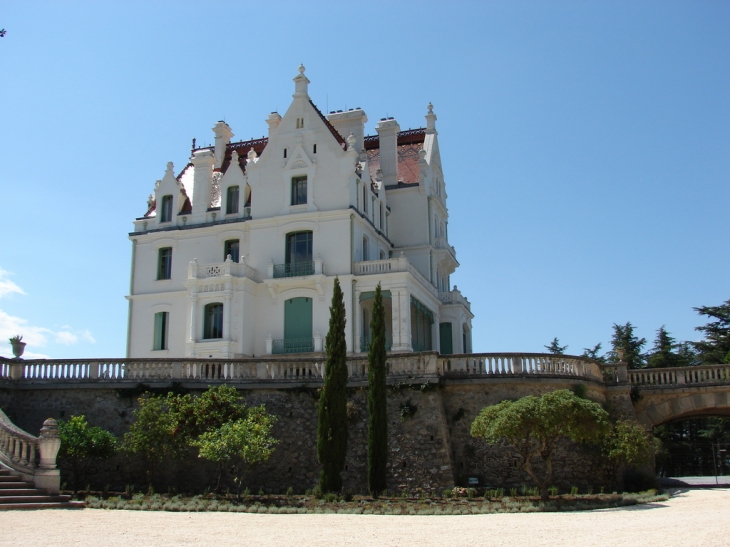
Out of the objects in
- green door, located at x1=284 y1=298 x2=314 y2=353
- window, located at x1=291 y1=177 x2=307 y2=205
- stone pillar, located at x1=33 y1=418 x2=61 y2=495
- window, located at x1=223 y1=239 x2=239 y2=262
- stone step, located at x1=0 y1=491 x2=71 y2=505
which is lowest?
stone step, located at x1=0 y1=491 x2=71 y2=505

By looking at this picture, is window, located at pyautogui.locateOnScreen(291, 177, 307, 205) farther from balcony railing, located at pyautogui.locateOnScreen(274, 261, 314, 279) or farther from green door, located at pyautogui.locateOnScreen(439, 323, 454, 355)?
green door, located at pyautogui.locateOnScreen(439, 323, 454, 355)

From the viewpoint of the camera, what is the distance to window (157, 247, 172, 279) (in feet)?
141

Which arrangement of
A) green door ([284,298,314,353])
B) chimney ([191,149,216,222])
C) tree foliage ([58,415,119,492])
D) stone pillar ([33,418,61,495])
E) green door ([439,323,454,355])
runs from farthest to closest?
green door ([439,323,454,355]) → chimney ([191,149,216,222]) → green door ([284,298,314,353]) → tree foliage ([58,415,119,492]) → stone pillar ([33,418,61,495])

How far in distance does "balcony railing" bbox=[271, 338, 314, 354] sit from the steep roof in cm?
1255

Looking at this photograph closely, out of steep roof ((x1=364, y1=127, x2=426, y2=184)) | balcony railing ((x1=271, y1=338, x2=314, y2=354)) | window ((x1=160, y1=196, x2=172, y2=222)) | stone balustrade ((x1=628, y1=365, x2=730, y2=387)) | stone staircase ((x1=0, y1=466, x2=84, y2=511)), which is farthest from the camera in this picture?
steep roof ((x1=364, y1=127, x2=426, y2=184))

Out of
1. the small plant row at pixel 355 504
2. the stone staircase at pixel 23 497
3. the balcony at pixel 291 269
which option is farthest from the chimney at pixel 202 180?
the stone staircase at pixel 23 497

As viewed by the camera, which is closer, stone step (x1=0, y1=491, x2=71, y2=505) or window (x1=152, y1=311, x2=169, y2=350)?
stone step (x1=0, y1=491, x2=71, y2=505)

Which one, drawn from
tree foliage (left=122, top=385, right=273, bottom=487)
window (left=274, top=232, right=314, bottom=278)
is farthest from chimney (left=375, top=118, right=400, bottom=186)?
tree foliage (left=122, top=385, right=273, bottom=487)

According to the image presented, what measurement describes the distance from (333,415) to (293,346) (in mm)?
15944

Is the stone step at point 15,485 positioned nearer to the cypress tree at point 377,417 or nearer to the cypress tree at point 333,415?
the cypress tree at point 333,415

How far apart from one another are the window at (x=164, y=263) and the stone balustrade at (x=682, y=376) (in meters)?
25.0

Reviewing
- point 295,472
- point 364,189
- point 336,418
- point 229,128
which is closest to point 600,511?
point 336,418

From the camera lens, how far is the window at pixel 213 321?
130 ft

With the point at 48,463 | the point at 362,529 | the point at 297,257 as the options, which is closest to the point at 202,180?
the point at 297,257
